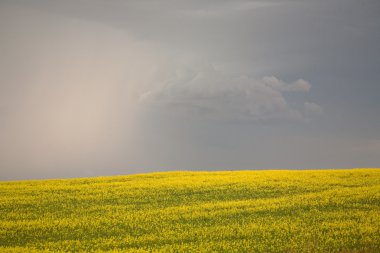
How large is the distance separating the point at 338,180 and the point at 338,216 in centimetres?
1610

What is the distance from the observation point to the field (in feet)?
69.8

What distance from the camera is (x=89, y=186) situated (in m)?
42.4

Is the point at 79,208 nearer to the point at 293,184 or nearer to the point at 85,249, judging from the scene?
the point at 85,249

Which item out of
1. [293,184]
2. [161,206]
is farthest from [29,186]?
[293,184]

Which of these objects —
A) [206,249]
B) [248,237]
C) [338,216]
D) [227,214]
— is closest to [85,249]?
[206,249]

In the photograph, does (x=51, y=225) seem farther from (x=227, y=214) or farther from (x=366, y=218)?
(x=366, y=218)

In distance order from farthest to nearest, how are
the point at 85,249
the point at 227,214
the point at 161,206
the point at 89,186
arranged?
the point at 89,186 < the point at 161,206 < the point at 227,214 < the point at 85,249

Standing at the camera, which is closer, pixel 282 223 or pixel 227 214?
pixel 282 223

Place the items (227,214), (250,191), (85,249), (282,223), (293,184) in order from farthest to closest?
(293,184)
(250,191)
(227,214)
(282,223)
(85,249)

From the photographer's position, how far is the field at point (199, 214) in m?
21.3

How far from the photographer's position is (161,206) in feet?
104

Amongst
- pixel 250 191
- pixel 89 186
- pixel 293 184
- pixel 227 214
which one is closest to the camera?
pixel 227 214

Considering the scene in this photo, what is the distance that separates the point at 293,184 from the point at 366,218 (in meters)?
14.5

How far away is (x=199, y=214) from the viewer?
1101 inches
